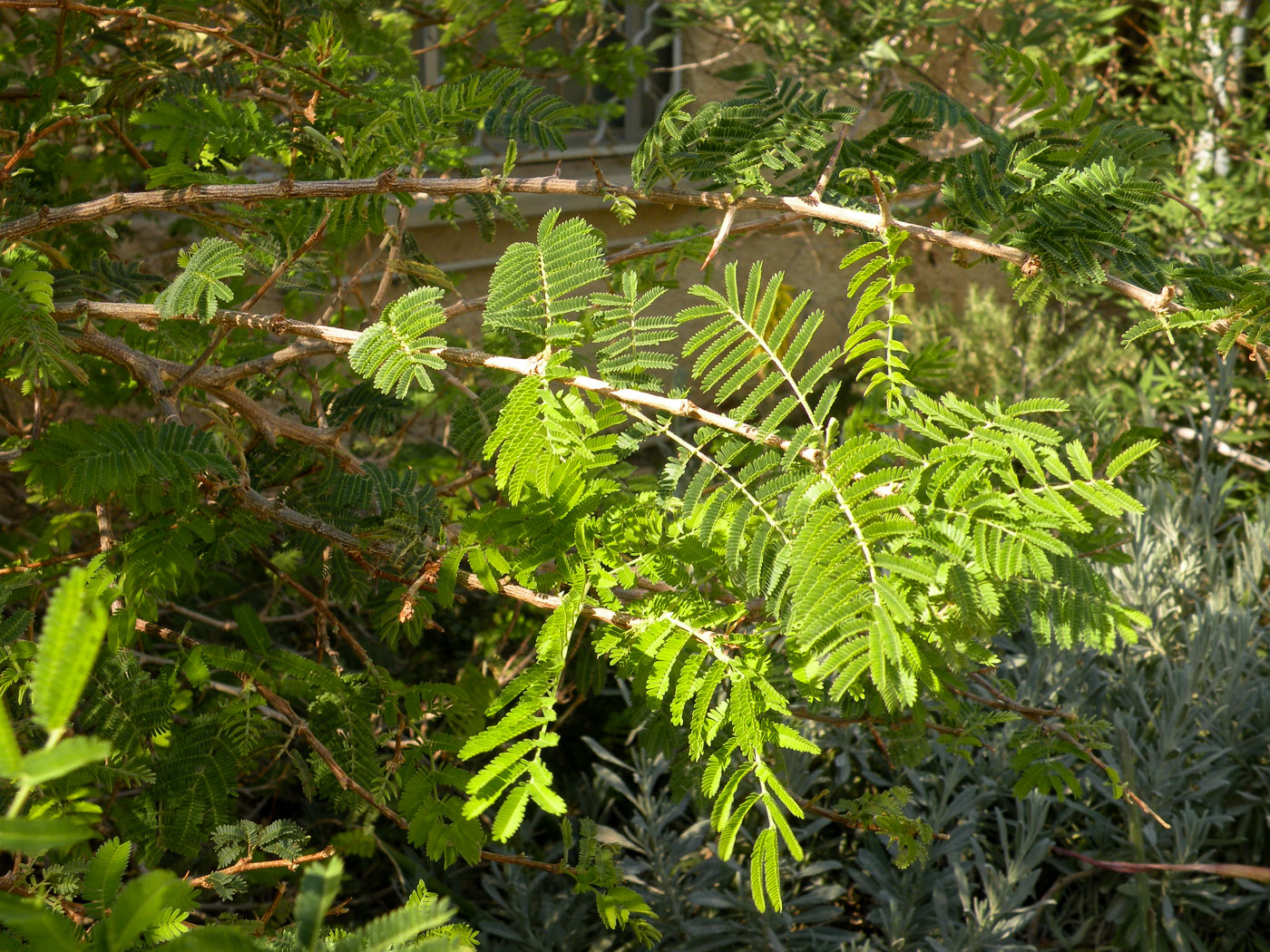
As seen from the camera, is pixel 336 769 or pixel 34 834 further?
pixel 336 769

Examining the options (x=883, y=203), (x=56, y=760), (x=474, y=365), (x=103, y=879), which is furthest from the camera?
(x=474, y=365)

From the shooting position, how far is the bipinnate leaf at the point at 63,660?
483 millimetres

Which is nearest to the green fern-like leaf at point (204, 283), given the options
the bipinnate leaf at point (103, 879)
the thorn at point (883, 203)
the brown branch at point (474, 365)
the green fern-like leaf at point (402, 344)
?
the brown branch at point (474, 365)

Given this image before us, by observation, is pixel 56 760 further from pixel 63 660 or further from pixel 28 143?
pixel 28 143

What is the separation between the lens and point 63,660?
0.49 m

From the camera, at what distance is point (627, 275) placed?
3.64 feet

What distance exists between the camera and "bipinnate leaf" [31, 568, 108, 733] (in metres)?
0.48

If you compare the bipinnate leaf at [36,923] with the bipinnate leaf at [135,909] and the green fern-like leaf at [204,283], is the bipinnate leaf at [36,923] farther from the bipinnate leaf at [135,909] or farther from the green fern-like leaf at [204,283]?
the green fern-like leaf at [204,283]

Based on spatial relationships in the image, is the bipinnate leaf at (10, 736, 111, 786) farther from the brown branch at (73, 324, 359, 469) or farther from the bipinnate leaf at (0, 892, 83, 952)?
the brown branch at (73, 324, 359, 469)

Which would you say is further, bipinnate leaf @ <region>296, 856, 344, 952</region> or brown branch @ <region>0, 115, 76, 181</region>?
brown branch @ <region>0, 115, 76, 181</region>

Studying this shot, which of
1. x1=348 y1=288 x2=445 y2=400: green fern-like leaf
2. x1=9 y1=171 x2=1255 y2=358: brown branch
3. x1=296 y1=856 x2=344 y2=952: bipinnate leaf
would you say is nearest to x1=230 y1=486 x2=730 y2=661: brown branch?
x1=348 y1=288 x2=445 y2=400: green fern-like leaf

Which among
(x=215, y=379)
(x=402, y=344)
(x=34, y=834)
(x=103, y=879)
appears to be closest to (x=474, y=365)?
(x=402, y=344)

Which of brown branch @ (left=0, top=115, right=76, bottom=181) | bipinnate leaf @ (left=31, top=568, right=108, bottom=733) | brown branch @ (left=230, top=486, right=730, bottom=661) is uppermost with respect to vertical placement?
brown branch @ (left=0, top=115, right=76, bottom=181)

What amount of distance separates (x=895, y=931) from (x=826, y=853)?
1.14ft
